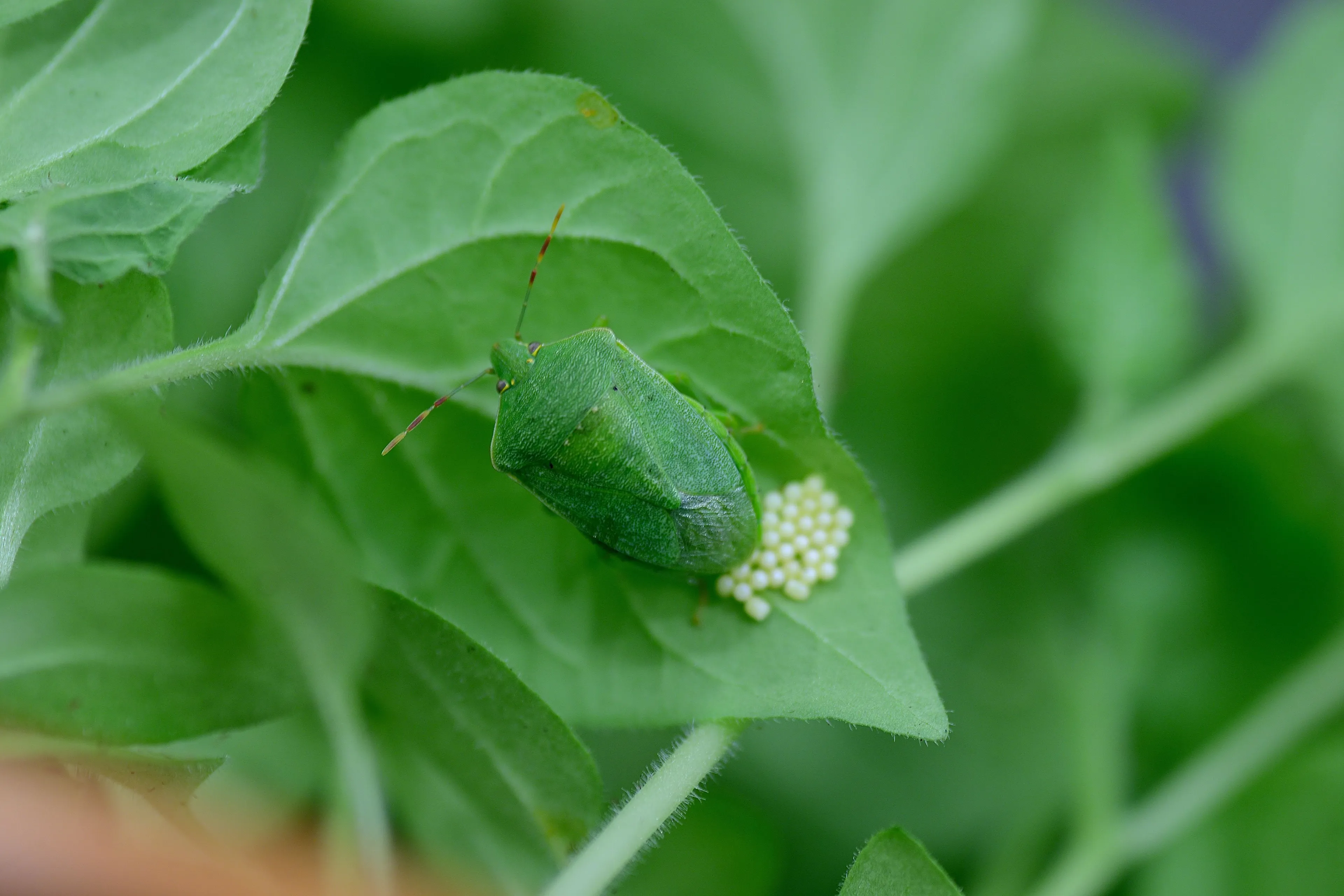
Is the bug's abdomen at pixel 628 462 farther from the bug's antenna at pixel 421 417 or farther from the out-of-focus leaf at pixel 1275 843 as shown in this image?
the out-of-focus leaf at pixel 1275 843

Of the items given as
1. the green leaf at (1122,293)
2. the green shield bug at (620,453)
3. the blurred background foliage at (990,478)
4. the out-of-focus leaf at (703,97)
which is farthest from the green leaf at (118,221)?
the out-of-focus leaf at (703,97)

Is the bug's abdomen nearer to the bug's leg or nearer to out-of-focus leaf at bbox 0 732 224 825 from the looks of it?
the bug's leg

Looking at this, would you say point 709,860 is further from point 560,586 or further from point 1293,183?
point 1293,183

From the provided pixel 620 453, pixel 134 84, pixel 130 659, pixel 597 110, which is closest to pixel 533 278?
pixel 597 110

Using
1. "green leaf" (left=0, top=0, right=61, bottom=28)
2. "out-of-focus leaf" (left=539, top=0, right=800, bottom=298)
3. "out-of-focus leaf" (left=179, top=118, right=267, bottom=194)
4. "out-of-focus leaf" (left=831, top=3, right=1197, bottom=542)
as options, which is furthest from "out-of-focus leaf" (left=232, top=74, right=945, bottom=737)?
"out-of-focus leaf" (left=539, top=0, right=800, bottom=298)

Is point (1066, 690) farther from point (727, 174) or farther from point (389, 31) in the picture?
point (389, 31)

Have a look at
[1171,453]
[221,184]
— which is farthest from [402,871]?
[1171,453]

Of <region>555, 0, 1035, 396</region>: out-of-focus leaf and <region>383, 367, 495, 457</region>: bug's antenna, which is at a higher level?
<region>555, 0, 1035, 396</region>: out-of-focus leaf
